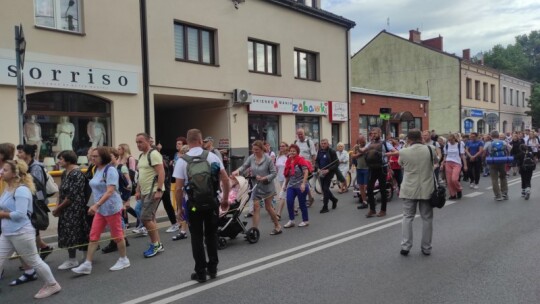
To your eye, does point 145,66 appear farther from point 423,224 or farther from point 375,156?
point 423,224

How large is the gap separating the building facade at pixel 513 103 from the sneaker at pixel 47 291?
4571cm

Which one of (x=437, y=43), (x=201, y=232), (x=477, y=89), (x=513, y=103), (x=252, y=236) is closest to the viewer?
(x=201, y=232)

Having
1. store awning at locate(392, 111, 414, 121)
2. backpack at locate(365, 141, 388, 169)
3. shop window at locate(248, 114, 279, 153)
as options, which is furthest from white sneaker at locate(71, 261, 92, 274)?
store awning at locate(392, 111, 414, 121)

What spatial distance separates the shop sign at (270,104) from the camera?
58.0ft

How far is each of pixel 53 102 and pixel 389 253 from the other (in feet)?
32.2

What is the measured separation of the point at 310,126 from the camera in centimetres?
2097

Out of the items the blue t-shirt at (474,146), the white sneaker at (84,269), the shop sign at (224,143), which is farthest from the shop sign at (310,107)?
the white sneaker at (84,269)

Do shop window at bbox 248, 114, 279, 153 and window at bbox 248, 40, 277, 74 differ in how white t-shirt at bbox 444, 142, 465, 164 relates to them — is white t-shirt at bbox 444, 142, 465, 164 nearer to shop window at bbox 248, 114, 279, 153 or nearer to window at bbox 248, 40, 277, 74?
shop window at bbox 248, 114, 279, 153

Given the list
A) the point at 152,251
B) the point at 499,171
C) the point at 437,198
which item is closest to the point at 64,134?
the point at 152,251

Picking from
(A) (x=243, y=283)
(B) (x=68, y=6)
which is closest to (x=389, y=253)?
(A) (x=243, y=283)

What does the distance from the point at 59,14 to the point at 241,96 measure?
6727mm

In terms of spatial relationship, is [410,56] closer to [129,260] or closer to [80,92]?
[80,92]

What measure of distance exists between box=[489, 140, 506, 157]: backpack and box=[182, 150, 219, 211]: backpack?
27.5 ft

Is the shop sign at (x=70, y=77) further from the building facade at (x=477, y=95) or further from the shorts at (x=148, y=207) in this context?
the building facade at (x=477, y=95)
